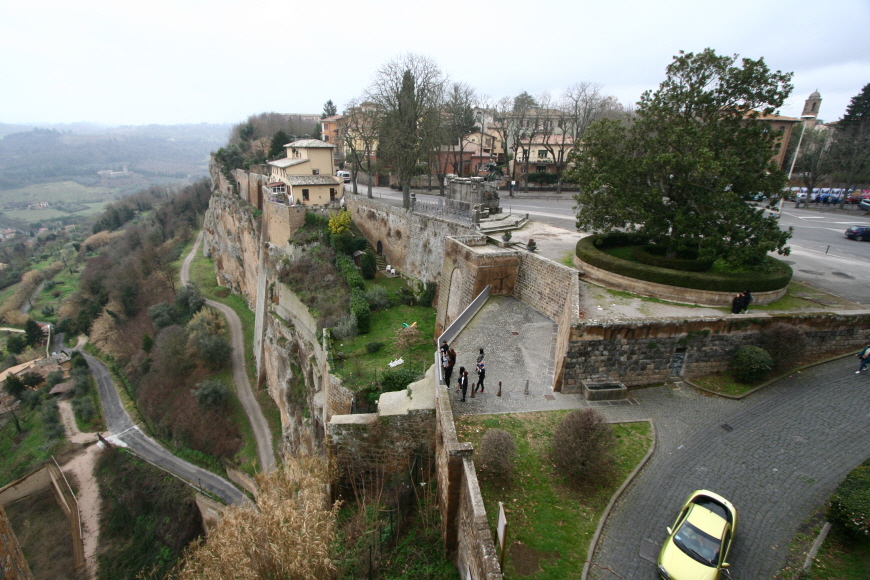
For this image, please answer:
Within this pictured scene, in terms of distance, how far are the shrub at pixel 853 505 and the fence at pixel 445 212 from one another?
52.9 ft

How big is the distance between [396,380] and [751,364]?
10244 mm

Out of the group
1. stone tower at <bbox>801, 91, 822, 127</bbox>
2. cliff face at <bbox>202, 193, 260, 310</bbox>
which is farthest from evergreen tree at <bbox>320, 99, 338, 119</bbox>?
stone tower at <bbox>801, 91, 822, 127</bbox>

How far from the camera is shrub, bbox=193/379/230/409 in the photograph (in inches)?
1064

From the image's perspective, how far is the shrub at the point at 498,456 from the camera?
8242 mm

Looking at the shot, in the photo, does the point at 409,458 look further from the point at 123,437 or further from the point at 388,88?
the point at 123,437

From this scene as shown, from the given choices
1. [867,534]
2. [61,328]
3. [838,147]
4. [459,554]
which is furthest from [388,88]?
[61,328]

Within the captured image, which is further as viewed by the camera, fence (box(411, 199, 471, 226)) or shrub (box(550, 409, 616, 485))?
fence (box(411, 199, 471, 226))

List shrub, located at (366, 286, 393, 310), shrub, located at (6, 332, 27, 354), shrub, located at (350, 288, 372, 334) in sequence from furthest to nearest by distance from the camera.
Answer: shrub, located at (6, 332, 27, 354)
shrub, located at (366, 286, 393, 310)
shrub, located at (350, 288, 372, 334)

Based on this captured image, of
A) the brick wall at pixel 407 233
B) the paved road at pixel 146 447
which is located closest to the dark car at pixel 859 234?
the brick wall at pixel 407 233

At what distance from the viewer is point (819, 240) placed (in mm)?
21938

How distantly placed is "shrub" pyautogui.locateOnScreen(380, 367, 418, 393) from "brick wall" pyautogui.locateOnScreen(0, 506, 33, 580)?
31.4 feet

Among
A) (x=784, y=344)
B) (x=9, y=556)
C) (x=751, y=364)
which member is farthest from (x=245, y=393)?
(x=784, y=344)

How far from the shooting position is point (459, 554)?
824 centimetres

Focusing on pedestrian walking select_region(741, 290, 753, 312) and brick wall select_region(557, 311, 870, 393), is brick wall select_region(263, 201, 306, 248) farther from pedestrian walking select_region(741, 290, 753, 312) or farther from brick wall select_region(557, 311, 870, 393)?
pedestrian walking select_region(741, 290, 753, 312)
